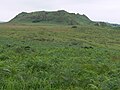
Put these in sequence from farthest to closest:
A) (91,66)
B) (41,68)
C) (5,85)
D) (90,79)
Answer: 1. (91,66)
2. (41,68)
3. (90,79)
4. (5,85)

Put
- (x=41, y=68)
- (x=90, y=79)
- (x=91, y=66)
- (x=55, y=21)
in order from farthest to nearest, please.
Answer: (x=55, y=21)
(x=91, y=66)
(x=41, y=68)
(x=90, y=79)

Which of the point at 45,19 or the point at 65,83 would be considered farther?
the point at 45,19

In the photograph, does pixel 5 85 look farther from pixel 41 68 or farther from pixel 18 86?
pixel 41 68

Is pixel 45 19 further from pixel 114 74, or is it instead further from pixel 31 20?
pixel 114 74

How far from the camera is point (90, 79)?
15586mm

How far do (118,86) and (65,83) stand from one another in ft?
6.96

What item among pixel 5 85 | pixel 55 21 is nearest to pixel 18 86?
pixel 5 85

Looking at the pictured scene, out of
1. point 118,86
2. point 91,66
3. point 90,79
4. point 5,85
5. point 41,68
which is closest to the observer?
point 5,85

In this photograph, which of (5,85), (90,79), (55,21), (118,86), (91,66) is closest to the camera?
(5,85)

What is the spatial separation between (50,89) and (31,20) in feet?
385

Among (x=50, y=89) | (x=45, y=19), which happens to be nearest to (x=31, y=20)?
(x=45, y=19)

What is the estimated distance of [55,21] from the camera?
403 ft

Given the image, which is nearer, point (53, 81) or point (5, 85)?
point (5, 85)

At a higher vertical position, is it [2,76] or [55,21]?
[2,76]
